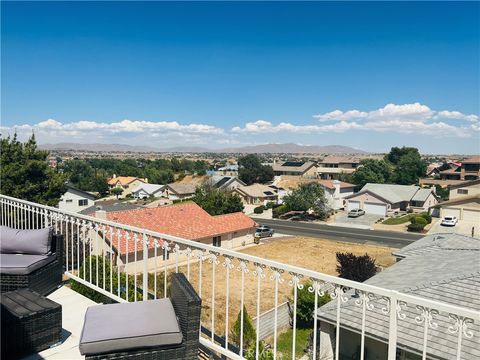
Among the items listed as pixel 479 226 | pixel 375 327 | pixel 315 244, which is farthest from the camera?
pixel 479 226

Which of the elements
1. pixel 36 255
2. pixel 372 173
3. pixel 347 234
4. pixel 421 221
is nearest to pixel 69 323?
pixel 36 255

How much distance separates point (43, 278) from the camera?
4598 mm

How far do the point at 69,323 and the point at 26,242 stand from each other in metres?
1.42

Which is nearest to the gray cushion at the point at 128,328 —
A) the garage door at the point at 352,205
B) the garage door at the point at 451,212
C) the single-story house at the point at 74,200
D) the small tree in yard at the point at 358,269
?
the small tree in yard at the point at 358,269

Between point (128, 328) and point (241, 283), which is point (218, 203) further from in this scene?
point (128, 328)

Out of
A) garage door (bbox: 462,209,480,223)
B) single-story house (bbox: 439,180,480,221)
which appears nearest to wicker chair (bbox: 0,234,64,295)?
single-story house (bbox: 439,180,480,221)

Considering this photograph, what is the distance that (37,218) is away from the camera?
19.7ft

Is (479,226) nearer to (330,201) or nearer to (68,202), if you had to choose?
(330,201)

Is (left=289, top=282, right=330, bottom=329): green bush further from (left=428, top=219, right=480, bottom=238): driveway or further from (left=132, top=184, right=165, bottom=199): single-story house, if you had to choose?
(left=132, top=184, right=165, bottom=199): single-story house

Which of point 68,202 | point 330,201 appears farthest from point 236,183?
point 68,202

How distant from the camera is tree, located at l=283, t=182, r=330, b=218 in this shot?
149ft

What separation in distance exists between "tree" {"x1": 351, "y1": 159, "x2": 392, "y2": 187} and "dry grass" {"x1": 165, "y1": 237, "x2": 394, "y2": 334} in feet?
121

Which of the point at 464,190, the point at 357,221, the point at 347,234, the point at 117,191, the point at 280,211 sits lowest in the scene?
the point at 117,191

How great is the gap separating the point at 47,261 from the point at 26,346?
4.97ft
